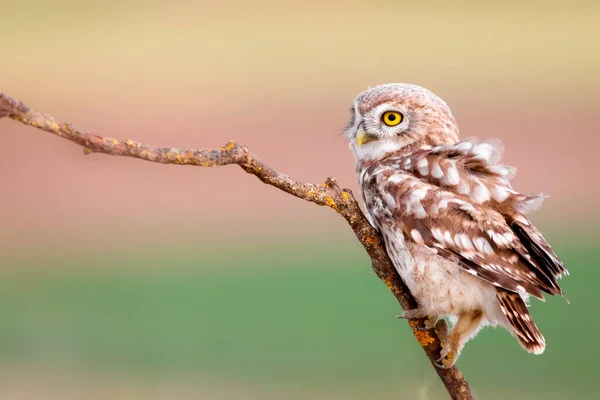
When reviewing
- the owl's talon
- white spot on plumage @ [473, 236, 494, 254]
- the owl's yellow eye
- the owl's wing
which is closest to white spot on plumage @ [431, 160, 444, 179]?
the owl's wing

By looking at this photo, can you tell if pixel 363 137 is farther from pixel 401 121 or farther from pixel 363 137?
pixel 401 121

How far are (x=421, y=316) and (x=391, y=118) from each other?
2.64ft

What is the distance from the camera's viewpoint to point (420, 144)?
10.4ft

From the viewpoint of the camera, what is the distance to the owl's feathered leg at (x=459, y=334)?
2.68m

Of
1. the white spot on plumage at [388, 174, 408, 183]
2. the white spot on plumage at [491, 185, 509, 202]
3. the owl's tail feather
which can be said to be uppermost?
the white spot on plumage at [388, 174, 408, 183]

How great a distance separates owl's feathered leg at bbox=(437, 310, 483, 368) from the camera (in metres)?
2.68

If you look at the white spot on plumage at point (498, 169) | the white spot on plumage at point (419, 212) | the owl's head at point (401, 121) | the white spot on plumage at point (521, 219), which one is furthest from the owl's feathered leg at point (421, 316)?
the owl's head at point (401, 121)

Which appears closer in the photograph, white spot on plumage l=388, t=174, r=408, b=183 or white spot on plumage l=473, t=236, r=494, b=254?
white spot on plumage l=473, t=236, r=494, b=254

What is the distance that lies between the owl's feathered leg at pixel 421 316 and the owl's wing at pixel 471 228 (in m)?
0.19

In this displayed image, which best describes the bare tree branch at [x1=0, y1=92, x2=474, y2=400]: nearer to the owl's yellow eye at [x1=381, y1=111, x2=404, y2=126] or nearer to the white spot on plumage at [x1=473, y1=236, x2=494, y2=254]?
the white spot on plumage at [x1=473, y1=236, x2=494, y2=254]

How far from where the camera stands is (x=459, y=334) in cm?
278

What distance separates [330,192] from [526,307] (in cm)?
71

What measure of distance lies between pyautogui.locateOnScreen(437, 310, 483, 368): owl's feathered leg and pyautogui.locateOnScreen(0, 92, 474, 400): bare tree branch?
4cm

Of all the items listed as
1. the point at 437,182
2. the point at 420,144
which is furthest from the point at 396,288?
the point at 420,144
